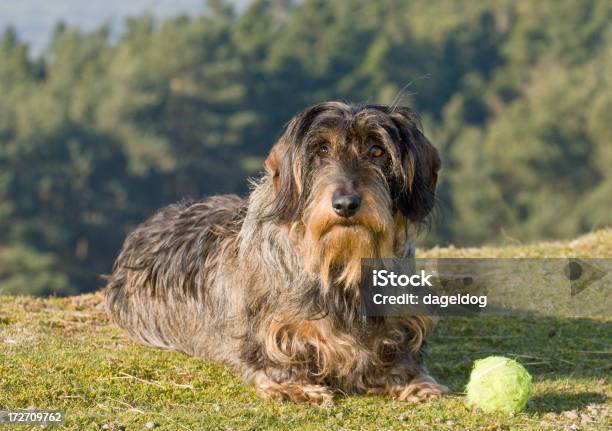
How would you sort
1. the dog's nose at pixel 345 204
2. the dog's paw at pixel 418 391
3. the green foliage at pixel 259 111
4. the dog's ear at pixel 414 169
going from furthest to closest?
the green foliage at pixel 259 111
the dog's paw at pixel 418 391
the dog's ear at pixel 414 169
the dog's nose at pixel 345 204

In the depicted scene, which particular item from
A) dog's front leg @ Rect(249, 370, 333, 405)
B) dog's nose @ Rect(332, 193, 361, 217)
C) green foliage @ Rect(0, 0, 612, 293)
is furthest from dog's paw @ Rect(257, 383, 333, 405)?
green foliage @ Rect(0, 0, 612, 293)

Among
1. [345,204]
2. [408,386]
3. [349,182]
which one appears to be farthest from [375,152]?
[408,386]

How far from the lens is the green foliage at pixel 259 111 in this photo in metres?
70.8

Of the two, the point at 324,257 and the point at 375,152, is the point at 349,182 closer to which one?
the point at 375,152

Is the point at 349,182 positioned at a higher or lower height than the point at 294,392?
higher

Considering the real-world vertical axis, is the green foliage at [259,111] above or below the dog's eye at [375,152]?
above

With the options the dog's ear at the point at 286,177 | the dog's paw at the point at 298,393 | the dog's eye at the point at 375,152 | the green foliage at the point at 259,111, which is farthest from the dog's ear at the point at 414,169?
the green foliage at the point at 259,111

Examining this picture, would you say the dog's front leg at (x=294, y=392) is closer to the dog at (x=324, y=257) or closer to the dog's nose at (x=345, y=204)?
the dog at (x=324, y=257)

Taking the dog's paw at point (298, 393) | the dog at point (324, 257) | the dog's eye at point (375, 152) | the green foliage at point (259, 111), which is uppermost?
the green foliage at point (259, 111)

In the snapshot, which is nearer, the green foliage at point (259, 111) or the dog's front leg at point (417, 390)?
the dog's front leg at point (417, 390)

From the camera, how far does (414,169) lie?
8.29m

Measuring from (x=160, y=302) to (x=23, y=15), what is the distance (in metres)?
188

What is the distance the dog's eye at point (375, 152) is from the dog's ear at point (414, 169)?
209 mm

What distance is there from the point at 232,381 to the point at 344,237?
1858mm
